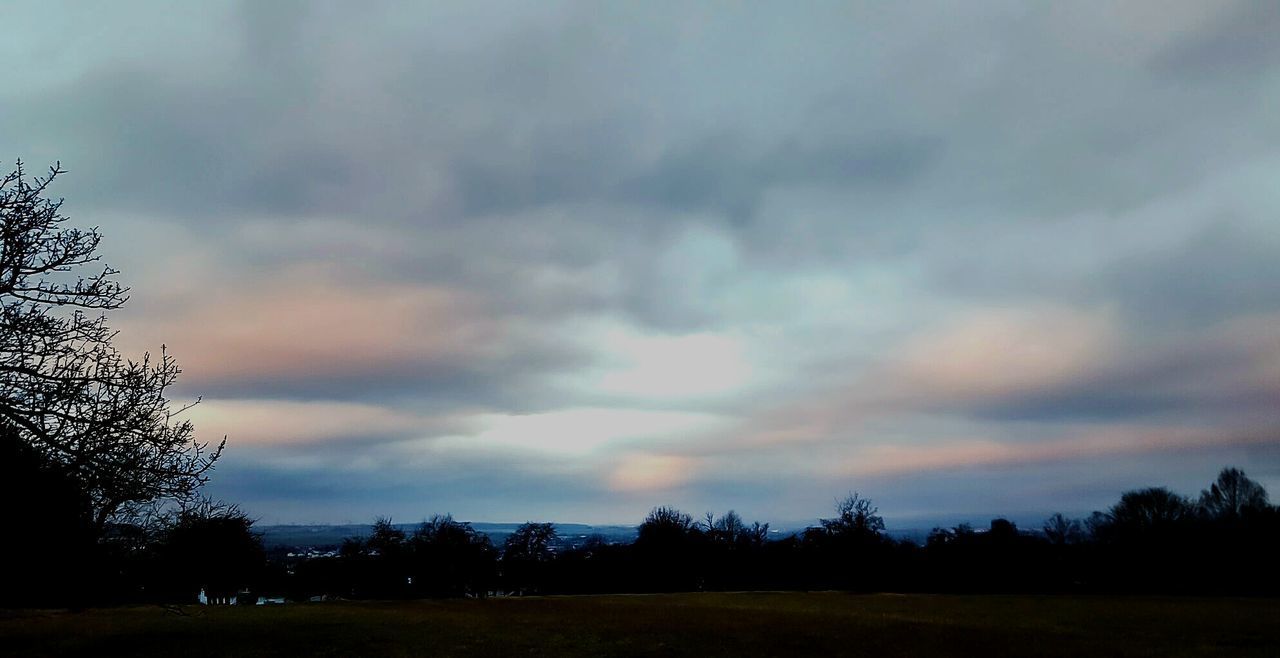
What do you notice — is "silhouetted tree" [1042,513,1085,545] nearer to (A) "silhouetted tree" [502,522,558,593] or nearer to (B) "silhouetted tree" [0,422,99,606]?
(A) "silhouetted tree" [502,522,558,593]

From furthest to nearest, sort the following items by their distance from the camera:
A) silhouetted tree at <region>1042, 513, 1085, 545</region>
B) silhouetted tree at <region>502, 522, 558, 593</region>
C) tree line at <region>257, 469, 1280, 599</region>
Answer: silhouetted tree at <region>502, 522, 558, 593</region>, silhouetted tree at <region>1042, 513, 1085, 545</region>, tree line at <region>257, 469, 1280, 599</region>

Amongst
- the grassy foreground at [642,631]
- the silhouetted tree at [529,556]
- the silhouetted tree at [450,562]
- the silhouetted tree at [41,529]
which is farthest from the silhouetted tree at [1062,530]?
the silhouetted tree at [41,529]

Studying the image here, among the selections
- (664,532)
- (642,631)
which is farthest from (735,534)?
(642,631)

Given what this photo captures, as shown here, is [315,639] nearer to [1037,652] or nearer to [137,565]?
[137,565]

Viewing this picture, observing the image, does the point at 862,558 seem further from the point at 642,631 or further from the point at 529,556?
the point at 642,631

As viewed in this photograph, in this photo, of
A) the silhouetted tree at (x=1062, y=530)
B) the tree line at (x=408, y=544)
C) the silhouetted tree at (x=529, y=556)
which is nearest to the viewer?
the tree line at (x=408, y=544)

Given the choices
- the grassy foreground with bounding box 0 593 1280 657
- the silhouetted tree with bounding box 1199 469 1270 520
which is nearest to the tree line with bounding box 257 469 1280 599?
the silhouetted tree with bounding box 1199 469 1270 520

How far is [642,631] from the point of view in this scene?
36125 mm

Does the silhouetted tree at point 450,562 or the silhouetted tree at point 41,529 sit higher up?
the silhouetted tree at point 41,529

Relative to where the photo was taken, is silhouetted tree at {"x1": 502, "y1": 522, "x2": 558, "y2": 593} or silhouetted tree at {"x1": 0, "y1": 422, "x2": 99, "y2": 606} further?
silhouetted tree at {"x1": 502, "y1": 522, "x2": 558, "y2": 593}

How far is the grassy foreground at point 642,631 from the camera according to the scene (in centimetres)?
2878

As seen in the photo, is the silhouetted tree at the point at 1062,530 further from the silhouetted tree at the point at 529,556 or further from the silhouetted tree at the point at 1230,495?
the silhouetted tree at the point at 529,556

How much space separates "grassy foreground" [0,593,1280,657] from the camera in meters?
28.8

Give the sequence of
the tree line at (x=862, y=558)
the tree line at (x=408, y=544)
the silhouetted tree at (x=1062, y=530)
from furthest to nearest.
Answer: the silhouetted tree at (x=1062, y=530), the tree line at (x=862, y=558), the tree line at (x=408, y=544)
